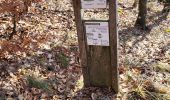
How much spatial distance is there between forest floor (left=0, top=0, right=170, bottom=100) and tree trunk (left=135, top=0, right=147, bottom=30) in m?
0.32

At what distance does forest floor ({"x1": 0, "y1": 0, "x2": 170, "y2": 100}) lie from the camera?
532 cm

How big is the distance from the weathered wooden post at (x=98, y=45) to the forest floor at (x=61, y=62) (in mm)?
265

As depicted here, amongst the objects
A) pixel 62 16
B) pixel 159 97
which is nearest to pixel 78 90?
pixel 159 97

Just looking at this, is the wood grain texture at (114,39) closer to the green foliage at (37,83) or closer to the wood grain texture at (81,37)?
the wood grain texture at (81,37)

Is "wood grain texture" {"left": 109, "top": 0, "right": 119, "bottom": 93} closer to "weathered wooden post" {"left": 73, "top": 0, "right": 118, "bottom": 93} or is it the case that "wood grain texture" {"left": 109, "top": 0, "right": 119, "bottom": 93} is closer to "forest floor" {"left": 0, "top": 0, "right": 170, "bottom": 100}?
"weathered wooden post" {"left": 73, "top": 0, "right": 118, "bottom": 93}

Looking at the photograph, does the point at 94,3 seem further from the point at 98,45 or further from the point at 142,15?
the point at 142,15

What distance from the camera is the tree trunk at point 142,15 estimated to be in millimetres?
9422

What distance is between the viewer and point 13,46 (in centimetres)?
510

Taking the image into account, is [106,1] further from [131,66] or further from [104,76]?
[131,66]

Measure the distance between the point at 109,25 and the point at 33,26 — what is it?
3160mm

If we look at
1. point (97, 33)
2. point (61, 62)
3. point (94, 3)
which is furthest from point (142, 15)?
point (94, 3)

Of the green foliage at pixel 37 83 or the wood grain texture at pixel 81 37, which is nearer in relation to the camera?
the wood grain texture at pixel 81 37

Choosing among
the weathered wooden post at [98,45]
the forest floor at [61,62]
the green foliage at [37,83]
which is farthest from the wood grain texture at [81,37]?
the green foliage at [37,83]

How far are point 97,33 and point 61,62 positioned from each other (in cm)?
172
